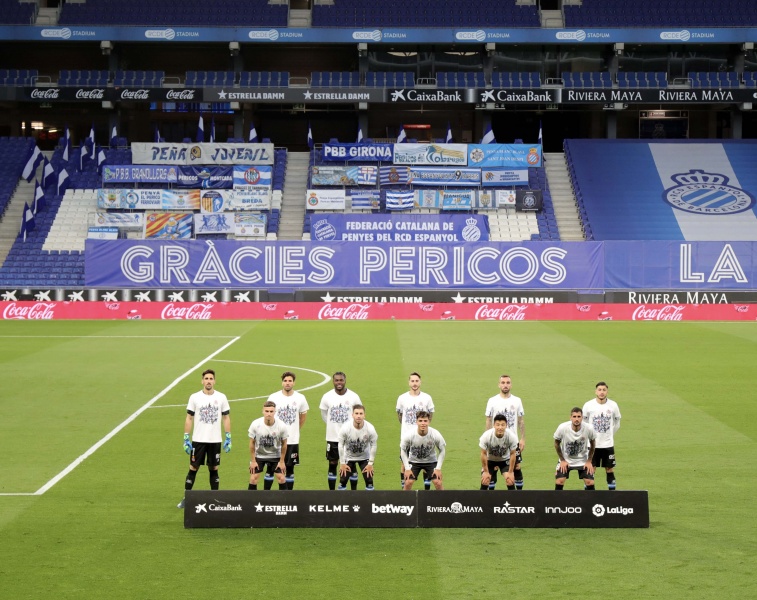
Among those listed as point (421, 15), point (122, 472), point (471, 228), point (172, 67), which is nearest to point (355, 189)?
point (471, 228)

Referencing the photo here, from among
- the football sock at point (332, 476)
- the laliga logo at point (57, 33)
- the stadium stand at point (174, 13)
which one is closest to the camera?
the football sock at point (332, 476)

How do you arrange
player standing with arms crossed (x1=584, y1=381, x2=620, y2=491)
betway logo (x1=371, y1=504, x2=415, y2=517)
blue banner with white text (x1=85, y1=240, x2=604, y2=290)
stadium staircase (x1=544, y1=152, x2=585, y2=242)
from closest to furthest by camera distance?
betway logo (x1=371, y1=504, x2=415, y2=517) < player standing with arms crossed (x1=584, y1=381, x2=620, y2=491) < blue banner with white text (x1=85, y1=240, x2=604, y2=290) < stadium staircase (x1=544, y1=152, x2=585, y2=242)

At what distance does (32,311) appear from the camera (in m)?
41.4

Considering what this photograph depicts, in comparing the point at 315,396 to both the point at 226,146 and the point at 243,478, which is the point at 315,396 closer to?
the point at 243,478

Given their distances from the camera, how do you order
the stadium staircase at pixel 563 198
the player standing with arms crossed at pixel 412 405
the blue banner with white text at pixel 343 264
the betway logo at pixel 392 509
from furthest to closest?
the stadium staircase at pixel 563 198
the blue banner with white text at pixel 343 264
the player standing with arms crossed at pixel 412 405
the betway logo at pixel 392 509

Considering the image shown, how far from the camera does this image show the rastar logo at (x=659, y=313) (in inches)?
1636

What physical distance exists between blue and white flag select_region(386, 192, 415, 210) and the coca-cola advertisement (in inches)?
342

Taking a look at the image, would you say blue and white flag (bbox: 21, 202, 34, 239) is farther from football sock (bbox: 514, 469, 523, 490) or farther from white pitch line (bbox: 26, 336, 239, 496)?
football sock (bbox: 514, 469, 523, 490)

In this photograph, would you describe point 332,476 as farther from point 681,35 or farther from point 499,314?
point 681,35

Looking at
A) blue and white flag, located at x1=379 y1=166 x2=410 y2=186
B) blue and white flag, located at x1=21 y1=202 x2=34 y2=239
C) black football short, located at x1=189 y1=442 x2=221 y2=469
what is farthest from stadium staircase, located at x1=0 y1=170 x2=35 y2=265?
black football short, located at x1=189 y1=442 x2=221 y2=469

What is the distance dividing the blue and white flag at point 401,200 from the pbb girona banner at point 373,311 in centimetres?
889

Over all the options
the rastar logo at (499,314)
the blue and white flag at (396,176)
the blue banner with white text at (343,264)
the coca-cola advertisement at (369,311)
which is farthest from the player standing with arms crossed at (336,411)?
the blue and white flag at (396,176)

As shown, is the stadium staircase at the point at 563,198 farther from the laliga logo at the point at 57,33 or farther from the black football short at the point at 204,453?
the black football short at the point at 204,453

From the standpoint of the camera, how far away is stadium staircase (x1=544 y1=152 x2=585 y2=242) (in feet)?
165
